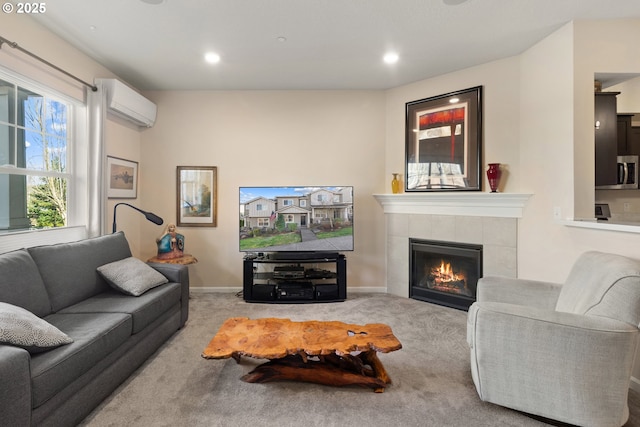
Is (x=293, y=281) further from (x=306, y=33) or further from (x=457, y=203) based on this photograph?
(x=306, y=33)

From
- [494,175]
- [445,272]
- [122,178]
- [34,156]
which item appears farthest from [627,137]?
[34,156]

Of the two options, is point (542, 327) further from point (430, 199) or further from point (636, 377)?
point (430, 199)

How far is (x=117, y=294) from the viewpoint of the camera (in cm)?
253

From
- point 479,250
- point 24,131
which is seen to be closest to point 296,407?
point 479,250

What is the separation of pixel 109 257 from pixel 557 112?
4.16m

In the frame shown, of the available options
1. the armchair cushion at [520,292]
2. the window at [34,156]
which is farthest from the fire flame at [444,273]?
the window at [34,156]

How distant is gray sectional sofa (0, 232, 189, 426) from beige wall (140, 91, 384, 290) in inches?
47.0

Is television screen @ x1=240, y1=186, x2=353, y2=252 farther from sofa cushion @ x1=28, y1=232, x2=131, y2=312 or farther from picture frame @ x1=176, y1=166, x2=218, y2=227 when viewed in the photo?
sofa cushion @ x1=28, y1=232, x2=131, y2=312

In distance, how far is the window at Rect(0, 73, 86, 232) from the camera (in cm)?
248

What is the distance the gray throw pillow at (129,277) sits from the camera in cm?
250

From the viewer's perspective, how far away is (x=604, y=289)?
67.3 inches

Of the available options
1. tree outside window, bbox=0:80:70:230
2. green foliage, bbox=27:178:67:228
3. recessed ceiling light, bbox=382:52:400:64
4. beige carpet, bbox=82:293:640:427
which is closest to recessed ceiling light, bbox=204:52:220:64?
tree outside window, bbox=0:80:70:230

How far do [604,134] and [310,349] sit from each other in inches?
125

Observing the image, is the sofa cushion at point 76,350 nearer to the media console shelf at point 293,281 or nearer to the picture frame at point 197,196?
the media console shelf at point 293,281
